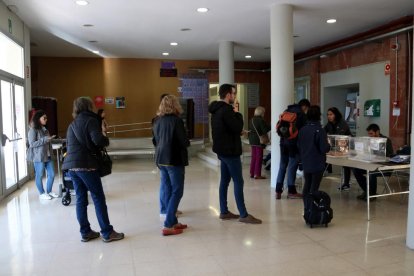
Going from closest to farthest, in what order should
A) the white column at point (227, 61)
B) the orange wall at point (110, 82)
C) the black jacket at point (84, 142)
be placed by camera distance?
1. the black jacket at point (84, 142)
2. the white column at point (227, 61)
3. the orange wall at point (110, 82)

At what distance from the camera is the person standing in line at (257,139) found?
271 inches

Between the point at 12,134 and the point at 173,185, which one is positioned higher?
the point at 12,134

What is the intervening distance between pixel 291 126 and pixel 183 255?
2.44 m

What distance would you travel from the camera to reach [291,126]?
500 cm

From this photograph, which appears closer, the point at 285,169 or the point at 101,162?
the point at 101,162

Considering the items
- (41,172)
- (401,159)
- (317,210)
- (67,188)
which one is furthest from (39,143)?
(401,159)

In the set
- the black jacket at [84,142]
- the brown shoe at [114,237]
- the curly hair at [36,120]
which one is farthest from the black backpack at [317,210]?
the curly hair at [36,120]

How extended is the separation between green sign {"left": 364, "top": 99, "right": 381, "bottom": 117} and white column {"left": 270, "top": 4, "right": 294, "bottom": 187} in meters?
2.93

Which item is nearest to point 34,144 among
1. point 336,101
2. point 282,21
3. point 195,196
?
point 195,196

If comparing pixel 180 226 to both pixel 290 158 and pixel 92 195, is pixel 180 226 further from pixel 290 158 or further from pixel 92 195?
pixel 290 158

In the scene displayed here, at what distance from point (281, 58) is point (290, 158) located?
168cm

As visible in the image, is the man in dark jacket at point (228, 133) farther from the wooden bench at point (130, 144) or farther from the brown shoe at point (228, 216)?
the wooden bench at point (130, 144)

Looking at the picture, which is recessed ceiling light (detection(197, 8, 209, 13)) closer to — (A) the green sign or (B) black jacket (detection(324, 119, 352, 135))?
(B) black jacket (detection(324, 119, 352, 135))

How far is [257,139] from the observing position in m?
6.96
